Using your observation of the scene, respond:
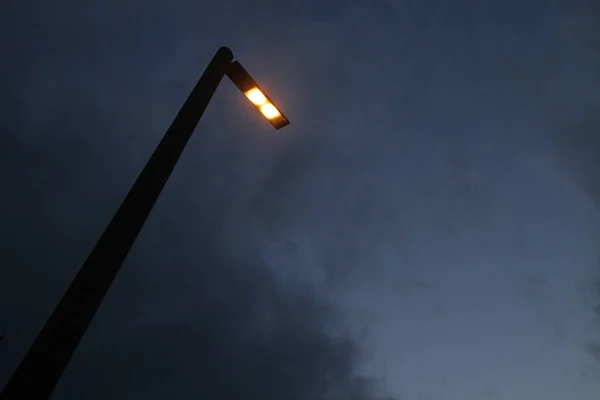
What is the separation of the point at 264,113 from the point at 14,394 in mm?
3730

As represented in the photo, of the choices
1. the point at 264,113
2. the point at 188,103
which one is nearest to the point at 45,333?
the point at 188,103

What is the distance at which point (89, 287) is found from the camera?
8.74 ft

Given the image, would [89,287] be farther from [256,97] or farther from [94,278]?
[256,97]

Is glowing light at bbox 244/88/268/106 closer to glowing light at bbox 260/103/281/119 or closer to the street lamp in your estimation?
glowing light at bbox 260/103/281/119

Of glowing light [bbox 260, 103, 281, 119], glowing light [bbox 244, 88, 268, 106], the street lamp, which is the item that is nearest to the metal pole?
the street lamp

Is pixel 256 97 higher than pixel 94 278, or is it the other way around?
pixel 256 97

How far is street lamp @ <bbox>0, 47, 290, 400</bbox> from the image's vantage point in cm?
234

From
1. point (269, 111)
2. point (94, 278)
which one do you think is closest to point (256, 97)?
point (269, 111)

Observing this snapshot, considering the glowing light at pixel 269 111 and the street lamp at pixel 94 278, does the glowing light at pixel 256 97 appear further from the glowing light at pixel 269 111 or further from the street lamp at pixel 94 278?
the street lamp at pixel 94 278

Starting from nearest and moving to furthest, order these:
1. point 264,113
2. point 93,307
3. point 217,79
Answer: point 93,307
point 217,79
point 264,113

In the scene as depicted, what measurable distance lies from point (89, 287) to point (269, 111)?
3.09 m

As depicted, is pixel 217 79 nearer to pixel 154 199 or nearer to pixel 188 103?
pixel 188 103

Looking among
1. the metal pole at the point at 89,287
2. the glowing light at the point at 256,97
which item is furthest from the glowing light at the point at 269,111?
the metal pole at the point at 89,287

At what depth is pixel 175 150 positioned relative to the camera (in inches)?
140
